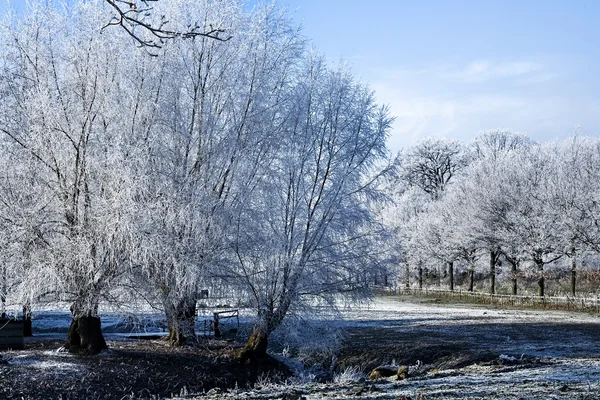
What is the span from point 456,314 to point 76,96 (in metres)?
26.5

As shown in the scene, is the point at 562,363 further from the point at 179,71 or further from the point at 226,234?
the point at 179,71

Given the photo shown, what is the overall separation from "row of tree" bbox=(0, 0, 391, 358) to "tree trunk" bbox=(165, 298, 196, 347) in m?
0.08

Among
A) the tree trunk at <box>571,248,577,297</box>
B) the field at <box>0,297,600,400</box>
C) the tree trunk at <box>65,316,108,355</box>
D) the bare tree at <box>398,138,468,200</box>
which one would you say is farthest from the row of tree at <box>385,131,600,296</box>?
the tree trunk at <box>65,316,108,355</box>

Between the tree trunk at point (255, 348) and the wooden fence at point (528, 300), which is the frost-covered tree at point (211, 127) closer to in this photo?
the tree trunk at point (255, 348)

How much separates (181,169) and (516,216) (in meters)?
29.6

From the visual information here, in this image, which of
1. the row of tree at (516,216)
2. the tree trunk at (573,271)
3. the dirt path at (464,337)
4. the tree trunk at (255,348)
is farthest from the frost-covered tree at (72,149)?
the tree trunk at (573,271)

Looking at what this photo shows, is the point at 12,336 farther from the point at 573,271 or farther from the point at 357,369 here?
the point at 573,271

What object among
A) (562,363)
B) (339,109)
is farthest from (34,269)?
(562,363)

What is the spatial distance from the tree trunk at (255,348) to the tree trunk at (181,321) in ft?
6.43

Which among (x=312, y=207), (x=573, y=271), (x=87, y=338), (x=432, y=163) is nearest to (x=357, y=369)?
(x=312, y=207)

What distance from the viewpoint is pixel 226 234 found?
18.8 meters

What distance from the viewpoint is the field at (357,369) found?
1143 cm

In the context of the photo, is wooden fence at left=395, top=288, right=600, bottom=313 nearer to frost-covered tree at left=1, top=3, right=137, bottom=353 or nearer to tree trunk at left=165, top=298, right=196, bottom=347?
tree trunk at left=165, top=298, right=196, bottom=347

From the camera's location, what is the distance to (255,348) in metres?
19.1
